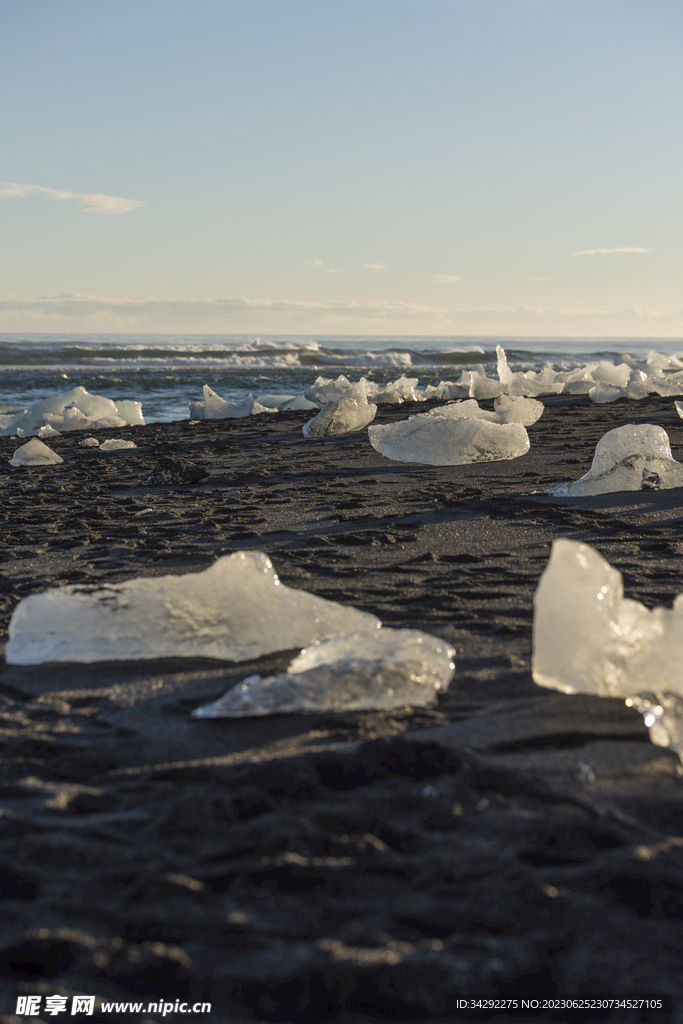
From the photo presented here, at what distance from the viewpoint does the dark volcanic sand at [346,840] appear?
3.08 feet

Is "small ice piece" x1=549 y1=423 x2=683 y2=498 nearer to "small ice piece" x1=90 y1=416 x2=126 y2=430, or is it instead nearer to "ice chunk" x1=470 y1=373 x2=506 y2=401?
"ice chunk" x1=470 y1=373 x2=506 y2=401

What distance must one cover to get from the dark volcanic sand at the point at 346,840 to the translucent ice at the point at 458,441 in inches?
85.3

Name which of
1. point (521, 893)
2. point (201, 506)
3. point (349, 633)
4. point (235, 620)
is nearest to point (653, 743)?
point (521, 893)

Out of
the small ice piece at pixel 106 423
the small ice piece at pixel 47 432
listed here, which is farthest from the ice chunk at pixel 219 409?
the small ice piece at pixel 47 432

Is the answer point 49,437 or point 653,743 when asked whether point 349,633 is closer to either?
point 653,743

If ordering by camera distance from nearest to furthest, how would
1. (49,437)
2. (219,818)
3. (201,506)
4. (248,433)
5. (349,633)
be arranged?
(219,818)
(349,633)
(201,506)
(248,433)
(49,437)

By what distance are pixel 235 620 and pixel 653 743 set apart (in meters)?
1.02

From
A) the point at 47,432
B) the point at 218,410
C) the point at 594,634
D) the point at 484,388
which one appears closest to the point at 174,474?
the point at 594,634

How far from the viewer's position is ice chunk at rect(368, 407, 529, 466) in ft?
14.3

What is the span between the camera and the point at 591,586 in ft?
5.15

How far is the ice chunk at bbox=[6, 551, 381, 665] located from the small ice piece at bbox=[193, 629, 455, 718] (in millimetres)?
221

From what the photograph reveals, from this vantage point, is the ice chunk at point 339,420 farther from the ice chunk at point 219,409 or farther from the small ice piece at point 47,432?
the small ice piece at point 47,432

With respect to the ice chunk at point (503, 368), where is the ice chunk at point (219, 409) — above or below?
below

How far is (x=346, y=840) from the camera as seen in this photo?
1160 mm
